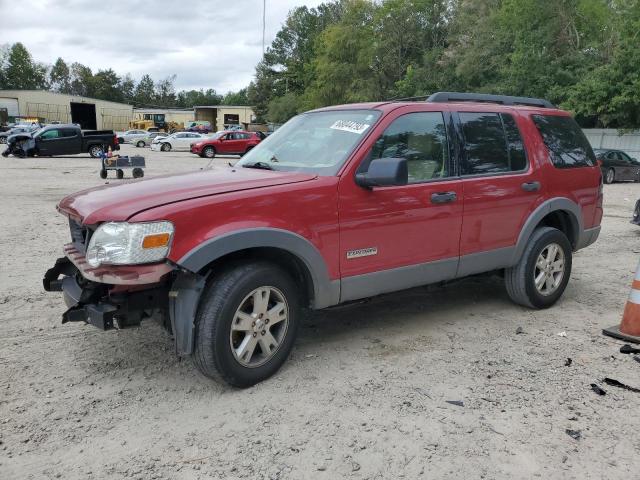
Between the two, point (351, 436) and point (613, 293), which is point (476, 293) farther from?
point (351, 436)

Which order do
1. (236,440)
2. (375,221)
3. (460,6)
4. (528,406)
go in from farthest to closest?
1. (460,6)
2. (375,221)
3. (528,406)
4. (236,440)

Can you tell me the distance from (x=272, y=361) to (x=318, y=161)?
1497 mm

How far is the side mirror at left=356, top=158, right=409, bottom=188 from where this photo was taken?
3.61 metres

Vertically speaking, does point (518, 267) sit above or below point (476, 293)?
above

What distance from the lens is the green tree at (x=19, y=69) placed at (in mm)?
110113

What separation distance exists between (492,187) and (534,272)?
1.03 m

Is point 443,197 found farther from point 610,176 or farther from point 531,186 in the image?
point 610,176

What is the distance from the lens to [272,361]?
3688mm

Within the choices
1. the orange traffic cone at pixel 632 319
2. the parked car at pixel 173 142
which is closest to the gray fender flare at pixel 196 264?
the orange traffic cone at pixel 632 319

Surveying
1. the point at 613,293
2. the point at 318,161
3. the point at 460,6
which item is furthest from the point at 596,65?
the point at 318,161

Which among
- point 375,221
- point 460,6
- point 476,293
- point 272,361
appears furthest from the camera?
point 460,6

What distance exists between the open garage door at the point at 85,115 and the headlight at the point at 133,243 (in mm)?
84228

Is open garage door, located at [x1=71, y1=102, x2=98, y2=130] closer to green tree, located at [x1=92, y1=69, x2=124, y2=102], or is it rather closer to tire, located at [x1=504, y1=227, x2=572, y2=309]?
green tree, located at [x1=92, y1=69, x2=124, y2=102]

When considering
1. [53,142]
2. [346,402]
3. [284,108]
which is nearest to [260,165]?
[346,402]
